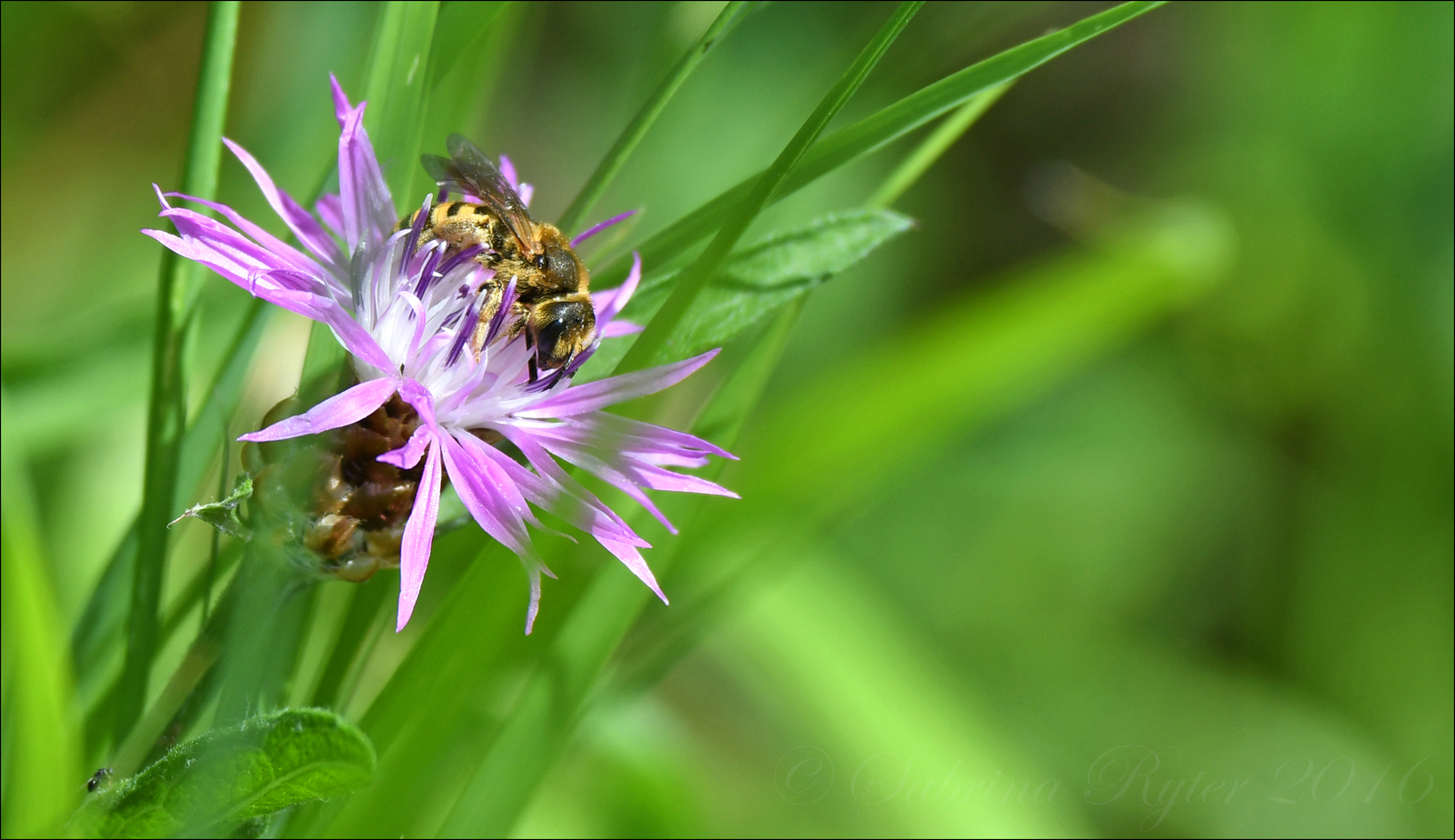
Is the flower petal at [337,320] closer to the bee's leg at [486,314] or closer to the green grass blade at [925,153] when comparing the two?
the bee's leg at [486,314]

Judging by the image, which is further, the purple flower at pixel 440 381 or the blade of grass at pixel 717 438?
the blade of grass at pixel 717 438

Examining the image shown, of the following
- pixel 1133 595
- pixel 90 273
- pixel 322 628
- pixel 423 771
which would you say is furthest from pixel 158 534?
pixel 1133 595

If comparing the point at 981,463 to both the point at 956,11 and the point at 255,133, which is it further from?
the point at 255,133

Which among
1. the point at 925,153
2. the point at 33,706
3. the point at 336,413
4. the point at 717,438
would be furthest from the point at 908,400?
the point at 33,706

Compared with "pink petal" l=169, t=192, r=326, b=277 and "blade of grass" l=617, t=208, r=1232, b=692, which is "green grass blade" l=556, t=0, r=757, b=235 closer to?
"pink petal" l=169, t=192, r=326, b=277

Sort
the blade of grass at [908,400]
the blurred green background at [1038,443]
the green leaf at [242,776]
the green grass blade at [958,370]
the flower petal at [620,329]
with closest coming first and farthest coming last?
the green leaf at [242,776]
the flower petal at [620,329]
the blade of grass at [908,400]
the green grass blade at [958,370]
the blurred green background at [1038,443]

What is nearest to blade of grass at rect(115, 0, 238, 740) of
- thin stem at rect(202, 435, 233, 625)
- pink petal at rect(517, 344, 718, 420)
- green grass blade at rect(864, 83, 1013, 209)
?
thin stem at rect(202, 435, 233, 625)

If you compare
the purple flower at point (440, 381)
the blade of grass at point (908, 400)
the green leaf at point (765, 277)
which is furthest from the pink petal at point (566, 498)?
the blade of grass at point (908, 400)
